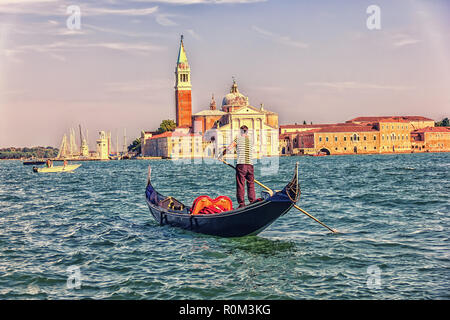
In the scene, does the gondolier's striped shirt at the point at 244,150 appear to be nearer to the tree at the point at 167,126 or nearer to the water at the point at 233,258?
the water at the point at 233,258

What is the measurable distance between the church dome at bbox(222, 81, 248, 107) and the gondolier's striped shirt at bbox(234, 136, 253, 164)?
73.7 metres

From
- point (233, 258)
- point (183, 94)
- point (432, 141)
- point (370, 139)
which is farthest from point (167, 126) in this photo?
point (233, 258)

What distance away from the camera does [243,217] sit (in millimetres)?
7164

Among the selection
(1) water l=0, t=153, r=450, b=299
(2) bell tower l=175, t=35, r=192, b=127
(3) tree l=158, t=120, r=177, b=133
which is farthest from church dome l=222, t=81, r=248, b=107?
(1) water l=0, t=153, r=450, b=299

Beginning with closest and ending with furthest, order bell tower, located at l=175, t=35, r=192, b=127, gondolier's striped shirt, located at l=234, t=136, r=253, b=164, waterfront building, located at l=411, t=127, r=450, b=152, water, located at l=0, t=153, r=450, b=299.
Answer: water, located at l=0, t=153, r=450, b=299
gondolier's striped shirt, located at l=234, t=136, r=253, b=164
waterfront building, located at l=411, t=127, r=450, b=152
bell tower, located at l=175, t=35, r=192, b=127

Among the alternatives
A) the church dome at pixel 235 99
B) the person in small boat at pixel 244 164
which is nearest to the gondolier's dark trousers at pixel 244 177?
the person in small boat at pixel 244 164

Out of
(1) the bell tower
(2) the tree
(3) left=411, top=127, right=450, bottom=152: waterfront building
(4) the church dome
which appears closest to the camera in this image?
(3) left=411, top=127, right=450, bottom=152: waterfront building

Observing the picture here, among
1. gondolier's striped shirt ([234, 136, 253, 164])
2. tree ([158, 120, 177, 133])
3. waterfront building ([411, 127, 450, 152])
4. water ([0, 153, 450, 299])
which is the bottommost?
water ([0, 153, 450, 299])

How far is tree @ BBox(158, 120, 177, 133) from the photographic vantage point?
3415 inches

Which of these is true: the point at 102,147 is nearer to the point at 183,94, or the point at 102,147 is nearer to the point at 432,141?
the point at 183,94

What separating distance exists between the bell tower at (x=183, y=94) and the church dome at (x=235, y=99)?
5906 millimetres

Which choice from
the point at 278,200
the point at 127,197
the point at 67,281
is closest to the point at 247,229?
the point at 278,200

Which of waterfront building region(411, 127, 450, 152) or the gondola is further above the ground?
waterfront building region(411, 127, 450, 152)

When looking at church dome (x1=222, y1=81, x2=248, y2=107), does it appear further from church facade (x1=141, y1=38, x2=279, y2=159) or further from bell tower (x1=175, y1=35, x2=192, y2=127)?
bell tower (x1=175, y1=35, x2=192, y2=127)
